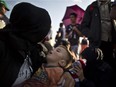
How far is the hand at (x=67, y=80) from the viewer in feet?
9.23

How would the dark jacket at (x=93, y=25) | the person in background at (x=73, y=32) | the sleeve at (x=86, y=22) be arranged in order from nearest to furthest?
the dark jacket at (x=93, y=25) → the sleeve at (x=86, y=22) → the person in background at (x=73, y=32)

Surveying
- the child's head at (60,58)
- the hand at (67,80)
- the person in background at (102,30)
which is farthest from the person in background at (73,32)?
the hand at (67,80)

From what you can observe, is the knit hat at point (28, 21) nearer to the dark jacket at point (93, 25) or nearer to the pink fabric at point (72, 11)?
the dark jacket at point (93, 25)

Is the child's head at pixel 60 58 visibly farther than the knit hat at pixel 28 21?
Yes

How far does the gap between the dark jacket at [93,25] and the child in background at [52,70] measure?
128cm

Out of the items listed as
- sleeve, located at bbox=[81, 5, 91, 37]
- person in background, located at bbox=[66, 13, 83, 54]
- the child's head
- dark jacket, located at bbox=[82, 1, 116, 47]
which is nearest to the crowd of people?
the child's head

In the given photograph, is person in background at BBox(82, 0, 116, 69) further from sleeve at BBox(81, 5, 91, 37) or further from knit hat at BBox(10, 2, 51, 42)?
knit hat at BBox(10, 2, 51, 42)

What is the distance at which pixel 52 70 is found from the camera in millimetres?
2775

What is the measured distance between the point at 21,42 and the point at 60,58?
0.75 meters

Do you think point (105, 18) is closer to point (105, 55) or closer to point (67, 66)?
point (105, 55)

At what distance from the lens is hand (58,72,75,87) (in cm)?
281

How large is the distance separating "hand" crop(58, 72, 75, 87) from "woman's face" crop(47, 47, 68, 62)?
0.18 meters

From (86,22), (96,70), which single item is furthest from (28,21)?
(86,22)

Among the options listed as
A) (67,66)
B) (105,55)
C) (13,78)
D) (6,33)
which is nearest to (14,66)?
(13,78)
